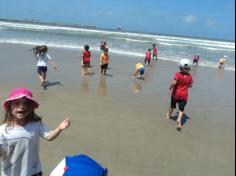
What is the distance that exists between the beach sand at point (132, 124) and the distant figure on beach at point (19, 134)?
1869mm

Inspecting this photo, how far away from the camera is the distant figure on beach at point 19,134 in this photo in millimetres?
2920

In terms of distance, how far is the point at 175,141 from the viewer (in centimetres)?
662

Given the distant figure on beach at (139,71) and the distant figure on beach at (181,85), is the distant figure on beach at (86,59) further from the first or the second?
the distant figure on beach at (181,85)

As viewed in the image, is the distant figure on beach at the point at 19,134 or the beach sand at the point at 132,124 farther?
the beach sand at the point at 132,124

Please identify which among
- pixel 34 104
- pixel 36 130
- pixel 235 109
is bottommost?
pixel 235 109

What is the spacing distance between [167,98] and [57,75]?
15.2ft

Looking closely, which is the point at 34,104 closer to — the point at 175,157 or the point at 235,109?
the point at 175,157

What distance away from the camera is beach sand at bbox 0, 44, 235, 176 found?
547 centimetres

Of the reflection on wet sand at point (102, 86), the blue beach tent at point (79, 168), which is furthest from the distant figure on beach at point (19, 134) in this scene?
the reflection on wet sand at point (102, 86)

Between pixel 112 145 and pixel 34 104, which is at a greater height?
pixel 34 104

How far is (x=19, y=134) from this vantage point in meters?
2.95

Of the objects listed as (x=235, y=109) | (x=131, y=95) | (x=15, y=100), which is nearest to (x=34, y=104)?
(x=15, y=100)

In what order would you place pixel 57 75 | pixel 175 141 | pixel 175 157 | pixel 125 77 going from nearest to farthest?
pixel 175 157 < pixel 175 141 < pixel 57 75 < pixel 125 77

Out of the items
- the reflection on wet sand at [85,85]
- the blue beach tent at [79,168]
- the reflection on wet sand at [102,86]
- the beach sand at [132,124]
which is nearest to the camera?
the blue beach tent at [79,168]
